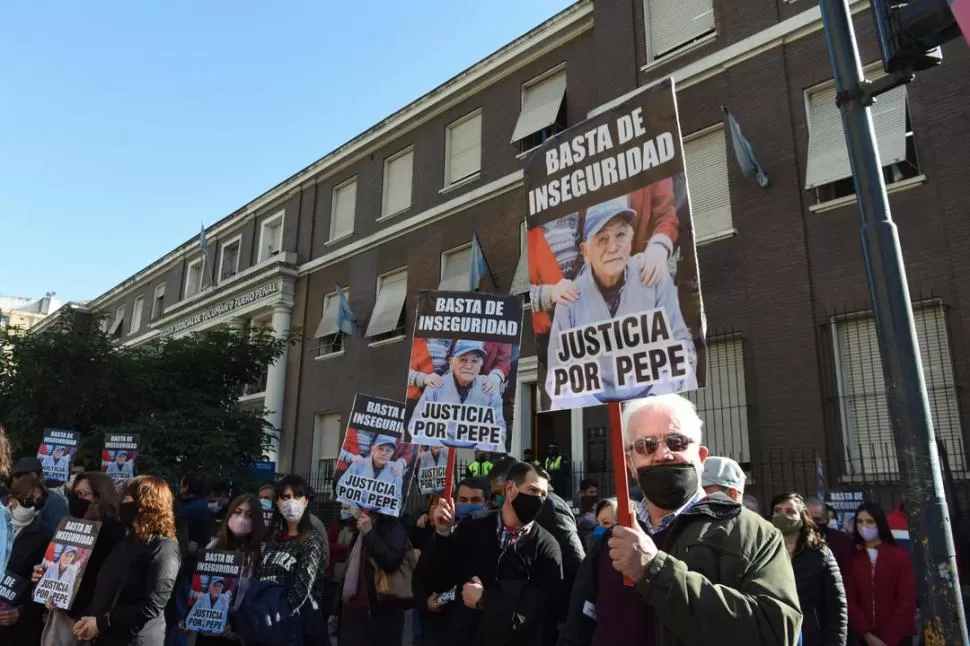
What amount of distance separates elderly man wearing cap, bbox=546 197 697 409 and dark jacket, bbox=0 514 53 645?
4100mm

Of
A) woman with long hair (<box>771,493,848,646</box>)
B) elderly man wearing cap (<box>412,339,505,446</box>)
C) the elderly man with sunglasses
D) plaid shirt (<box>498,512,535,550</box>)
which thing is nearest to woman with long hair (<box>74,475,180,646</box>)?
plaid shirt (<box>498,512,535,550</box>)

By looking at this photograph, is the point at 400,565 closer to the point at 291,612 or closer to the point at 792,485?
the point at 291,612

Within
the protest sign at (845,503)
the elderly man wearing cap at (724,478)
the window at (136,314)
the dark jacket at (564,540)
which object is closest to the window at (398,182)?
the protest sign at (845,503)

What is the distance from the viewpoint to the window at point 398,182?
2083 cm

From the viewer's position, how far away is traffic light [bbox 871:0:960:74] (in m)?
4.23

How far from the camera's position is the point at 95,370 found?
50.3ft

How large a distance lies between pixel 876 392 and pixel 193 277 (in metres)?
26.3

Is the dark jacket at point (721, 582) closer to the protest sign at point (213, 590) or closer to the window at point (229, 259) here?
the protest sign at point (213, 590)

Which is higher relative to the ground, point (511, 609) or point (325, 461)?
point (325, 461)

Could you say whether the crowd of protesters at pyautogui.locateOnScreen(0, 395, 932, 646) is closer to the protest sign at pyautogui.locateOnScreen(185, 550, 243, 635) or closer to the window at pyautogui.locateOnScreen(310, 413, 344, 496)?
the protest sign at pyautogui.locateOnScreen(185, 550, 243, 635)

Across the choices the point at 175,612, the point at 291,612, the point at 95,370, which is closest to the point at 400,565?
the point at 291,612

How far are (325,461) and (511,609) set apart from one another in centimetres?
1775

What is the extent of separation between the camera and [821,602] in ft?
14.7

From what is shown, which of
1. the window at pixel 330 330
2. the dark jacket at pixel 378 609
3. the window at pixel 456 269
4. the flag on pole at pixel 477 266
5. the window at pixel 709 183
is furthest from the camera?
the window at pixel 330 330
